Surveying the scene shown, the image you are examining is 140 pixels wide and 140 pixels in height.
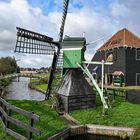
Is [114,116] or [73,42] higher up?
[73,42]

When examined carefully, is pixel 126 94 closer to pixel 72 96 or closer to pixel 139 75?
pixel 72 96

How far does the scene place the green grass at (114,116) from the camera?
40.1ft

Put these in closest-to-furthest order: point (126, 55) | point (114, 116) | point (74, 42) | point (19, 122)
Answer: point (19, 122), point (114, 116), point (74, 42), point (126, 55)

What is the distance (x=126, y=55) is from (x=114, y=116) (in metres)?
19.5

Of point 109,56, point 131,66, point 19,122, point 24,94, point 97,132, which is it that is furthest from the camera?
point 109,56

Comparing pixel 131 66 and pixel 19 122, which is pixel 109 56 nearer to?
pixel 131 66

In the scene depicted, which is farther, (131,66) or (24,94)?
(131,66)

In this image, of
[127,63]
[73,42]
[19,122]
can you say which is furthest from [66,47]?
[127,63]

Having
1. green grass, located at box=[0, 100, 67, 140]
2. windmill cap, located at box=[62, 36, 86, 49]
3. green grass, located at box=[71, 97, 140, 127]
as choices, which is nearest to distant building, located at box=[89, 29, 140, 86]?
windmill cap, located at box=[62, 36, 86, 49]

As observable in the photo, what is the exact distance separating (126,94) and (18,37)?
356 inches

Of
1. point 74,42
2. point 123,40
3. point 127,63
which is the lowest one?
point 127,63

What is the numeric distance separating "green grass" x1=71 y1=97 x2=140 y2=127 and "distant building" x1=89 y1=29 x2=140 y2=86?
16.7 meters

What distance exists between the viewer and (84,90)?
622 inches

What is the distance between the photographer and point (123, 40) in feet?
106
